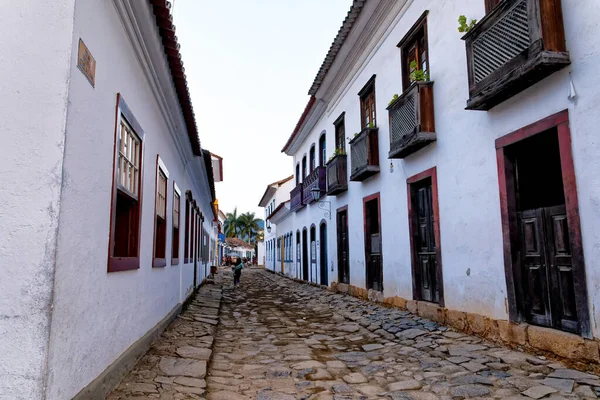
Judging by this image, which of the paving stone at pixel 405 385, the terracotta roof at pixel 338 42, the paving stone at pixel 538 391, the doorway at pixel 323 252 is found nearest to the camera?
the paving stone at pixel 538 391

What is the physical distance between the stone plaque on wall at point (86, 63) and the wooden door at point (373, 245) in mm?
7479

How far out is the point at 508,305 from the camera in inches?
213

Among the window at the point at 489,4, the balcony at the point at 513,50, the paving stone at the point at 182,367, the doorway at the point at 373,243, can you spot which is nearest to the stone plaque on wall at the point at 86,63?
the paving stone at the point at 182,367

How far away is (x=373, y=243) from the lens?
34.1 ft

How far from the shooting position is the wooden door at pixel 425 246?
7617mm

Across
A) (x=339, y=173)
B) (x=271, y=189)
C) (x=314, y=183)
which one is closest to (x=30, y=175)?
(x=339, y=173)

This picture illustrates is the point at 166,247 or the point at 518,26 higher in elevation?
the point at 518,26

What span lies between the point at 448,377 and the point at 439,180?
3.56 m

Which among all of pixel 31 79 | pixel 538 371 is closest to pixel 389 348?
pixel 538 371

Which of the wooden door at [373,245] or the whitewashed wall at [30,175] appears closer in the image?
the whitewashed wall at [30,175]

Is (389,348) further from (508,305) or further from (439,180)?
(439,180)

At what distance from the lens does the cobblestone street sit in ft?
12.9

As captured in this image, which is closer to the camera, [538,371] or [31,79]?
[31,79]

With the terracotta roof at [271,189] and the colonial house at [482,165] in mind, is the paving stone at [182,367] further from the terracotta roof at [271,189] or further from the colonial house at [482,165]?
the terracotta roof at [271,189]
